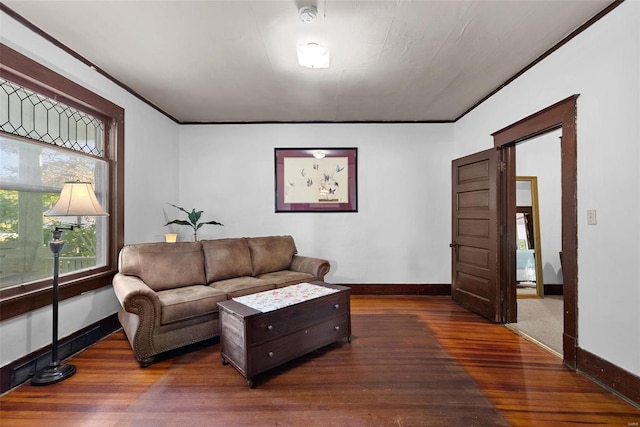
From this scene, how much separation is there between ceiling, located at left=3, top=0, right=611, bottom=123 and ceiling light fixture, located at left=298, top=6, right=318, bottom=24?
54 millimetres

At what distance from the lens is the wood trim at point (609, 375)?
1.87m

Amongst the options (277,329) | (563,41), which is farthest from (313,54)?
(277,329)

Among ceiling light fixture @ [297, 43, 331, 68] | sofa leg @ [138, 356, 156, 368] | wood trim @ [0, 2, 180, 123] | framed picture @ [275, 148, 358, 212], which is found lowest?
sofa leg @ [138, 356, 156, 368]

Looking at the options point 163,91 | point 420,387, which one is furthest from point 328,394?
point 163,91

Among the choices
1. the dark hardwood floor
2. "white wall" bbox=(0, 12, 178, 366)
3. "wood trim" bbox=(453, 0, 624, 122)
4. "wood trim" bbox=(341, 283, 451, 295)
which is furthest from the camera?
"wood trim" bbox=(341, 283, 451, 295)

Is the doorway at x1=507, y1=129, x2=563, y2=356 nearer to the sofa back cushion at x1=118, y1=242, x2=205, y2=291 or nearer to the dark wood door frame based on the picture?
the dark wood door frame

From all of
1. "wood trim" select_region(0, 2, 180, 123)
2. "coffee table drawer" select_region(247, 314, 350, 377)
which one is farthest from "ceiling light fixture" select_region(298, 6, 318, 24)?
"coffee table drawer" select_region(247, 314, 350, 377)

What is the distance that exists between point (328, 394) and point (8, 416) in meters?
1.97

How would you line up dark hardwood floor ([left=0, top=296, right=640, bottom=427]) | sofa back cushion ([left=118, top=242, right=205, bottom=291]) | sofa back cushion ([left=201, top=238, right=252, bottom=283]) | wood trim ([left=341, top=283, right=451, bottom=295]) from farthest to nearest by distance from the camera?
wood trim ([left=341, top=283, right=451, bottom=295]) → sofa back cushion ([left=201, top=238, right=252, bottom=283]) → sofa back cushion ([left=118, top=242, right=205, bottom=291]) → dark hardwood floor ([left=0, top=296, right=640, bottom=427])

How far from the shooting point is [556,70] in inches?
98.0

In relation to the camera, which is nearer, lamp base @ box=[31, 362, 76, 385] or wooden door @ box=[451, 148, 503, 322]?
lamp base @ box=[31, 362, 76, 385]

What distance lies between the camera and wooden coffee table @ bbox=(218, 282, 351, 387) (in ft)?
6.98

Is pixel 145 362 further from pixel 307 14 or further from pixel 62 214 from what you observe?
pixel 307 14

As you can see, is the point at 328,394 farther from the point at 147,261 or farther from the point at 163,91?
the point at 163,91
